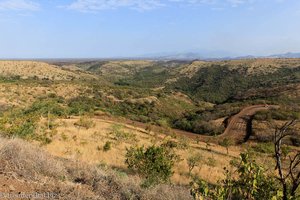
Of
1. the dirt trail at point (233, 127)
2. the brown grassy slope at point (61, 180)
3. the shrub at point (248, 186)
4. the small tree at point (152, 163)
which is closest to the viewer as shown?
the shrub at point (248, 186)

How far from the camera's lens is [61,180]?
7.36 m

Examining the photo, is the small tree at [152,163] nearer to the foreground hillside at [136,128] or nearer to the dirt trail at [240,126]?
the foreground hillside at [136,128]

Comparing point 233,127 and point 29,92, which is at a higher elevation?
point 29,92

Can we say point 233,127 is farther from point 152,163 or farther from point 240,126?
point 152,163

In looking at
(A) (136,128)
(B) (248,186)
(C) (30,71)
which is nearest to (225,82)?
(C) (30,71)

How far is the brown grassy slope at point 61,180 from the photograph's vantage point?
6609 mm

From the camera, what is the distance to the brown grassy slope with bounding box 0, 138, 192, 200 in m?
6.61

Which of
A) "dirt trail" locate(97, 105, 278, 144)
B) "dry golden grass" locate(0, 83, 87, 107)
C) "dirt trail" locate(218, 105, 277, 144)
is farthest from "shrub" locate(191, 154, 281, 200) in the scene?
"dry golden grass" locate(0, 83, 87, 107)

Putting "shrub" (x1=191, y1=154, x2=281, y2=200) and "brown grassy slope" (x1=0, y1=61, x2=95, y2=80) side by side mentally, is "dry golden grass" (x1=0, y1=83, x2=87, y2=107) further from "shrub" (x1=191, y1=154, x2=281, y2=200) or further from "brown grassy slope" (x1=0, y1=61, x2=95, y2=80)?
"shrub" (x1=191, y1=154, x2=281, y2=200)

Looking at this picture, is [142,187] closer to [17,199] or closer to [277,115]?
[17,199]

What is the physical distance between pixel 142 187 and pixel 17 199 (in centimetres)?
275

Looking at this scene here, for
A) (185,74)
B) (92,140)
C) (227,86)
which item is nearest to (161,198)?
(92,140)

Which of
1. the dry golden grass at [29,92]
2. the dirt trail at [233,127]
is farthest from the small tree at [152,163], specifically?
the dry golden grass at [29,92]

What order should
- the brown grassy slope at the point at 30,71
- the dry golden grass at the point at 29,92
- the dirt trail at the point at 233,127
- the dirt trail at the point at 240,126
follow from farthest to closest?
the brown grassy slope at the point at 30,71 < the dry golden grass at the point at 29,92 < the dirt trail at the point at 240,126 < the dirt trail at the point at 233,127
